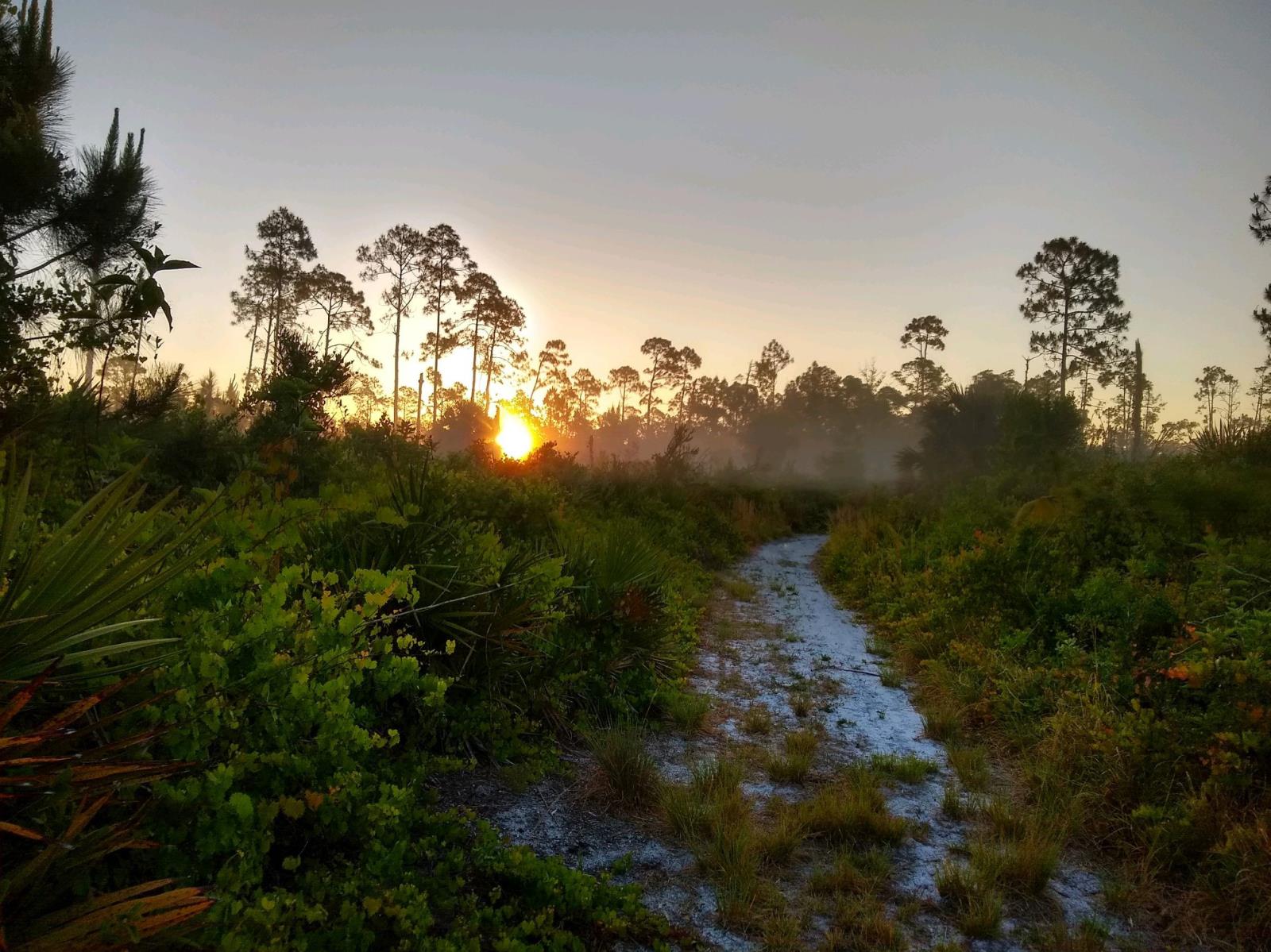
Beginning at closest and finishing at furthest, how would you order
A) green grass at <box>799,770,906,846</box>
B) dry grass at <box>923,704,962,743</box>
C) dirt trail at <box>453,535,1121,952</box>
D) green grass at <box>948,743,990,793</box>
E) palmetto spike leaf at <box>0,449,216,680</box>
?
palmetto spike leaf at <box>0,449,216,680</box>, dirt trail at <box>453,535,1121,952</box>, green grass at <box>799,770,906,846</box>, green grass at <box>948,743,990,793</box>, dry grass at <box>923,704,962,743</box>

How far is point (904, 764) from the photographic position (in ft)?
13.2

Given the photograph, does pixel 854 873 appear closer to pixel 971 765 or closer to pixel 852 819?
pixel 852 819

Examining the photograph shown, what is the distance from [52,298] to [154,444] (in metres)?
1.95

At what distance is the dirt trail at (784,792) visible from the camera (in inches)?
105

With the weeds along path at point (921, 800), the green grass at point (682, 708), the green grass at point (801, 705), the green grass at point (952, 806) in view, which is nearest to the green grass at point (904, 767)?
the weeds along path at point (921, 800)

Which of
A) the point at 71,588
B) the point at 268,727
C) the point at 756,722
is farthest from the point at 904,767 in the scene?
the point at 71,588

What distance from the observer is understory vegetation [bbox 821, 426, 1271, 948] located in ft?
9.32

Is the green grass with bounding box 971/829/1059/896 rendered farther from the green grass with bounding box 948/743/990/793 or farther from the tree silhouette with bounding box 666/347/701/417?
the tree silhouette with bounding box 666/347/701/417

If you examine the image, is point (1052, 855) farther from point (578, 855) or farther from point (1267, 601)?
point (1267, 601)

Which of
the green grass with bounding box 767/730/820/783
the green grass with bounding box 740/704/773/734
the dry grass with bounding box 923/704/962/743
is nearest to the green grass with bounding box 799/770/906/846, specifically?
the green grass with bounding box 767/730/820/783

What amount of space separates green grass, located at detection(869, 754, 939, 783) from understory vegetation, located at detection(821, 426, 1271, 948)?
20 cm

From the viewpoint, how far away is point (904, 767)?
399cm

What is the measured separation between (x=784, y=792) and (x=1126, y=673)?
7.50ft

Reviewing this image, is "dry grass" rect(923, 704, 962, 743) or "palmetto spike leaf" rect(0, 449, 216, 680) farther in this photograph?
"dry grass" rect(923, 704, 962, 743)
